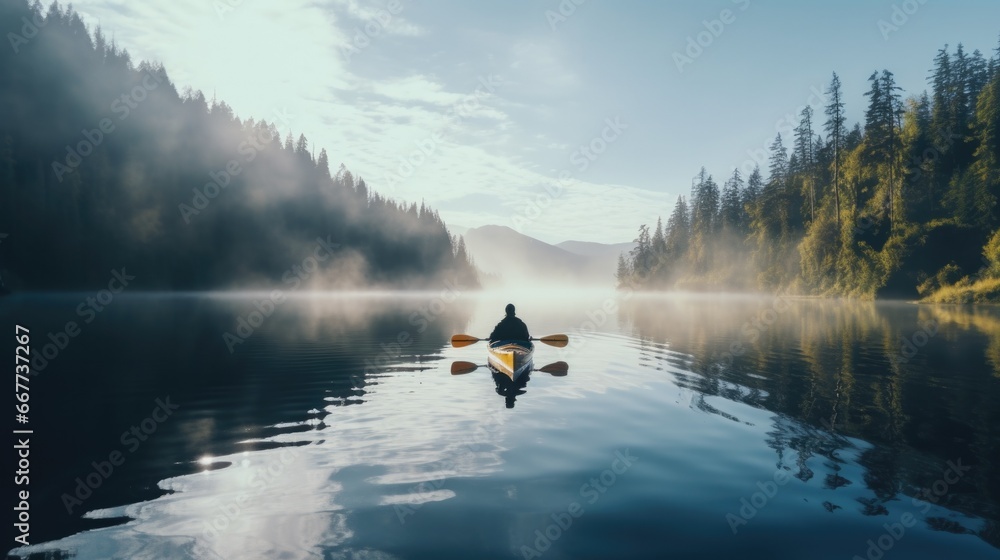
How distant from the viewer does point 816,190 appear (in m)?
98.3

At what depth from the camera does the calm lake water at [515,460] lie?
677cm

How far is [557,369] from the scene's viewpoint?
2072cm

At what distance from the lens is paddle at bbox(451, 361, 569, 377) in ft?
66.7

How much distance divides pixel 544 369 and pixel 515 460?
11098 millimetres

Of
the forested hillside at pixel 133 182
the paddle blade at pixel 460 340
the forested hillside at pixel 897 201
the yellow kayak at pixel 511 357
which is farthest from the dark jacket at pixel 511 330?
the forested hillside at pixel 133 182

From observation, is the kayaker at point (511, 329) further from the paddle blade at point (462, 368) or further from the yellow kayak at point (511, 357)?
the paddle blade at point (462, 368)

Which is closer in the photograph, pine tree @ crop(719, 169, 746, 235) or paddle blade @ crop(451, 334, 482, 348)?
paddle blade @ crop(451, 334, 482, 348)

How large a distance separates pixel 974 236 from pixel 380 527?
85076 millimetres

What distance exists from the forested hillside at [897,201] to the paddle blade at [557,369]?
64722 millimetres

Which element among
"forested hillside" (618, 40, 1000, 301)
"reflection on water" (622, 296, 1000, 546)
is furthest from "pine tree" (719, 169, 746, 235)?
"reflection on water" (622, 296, 1000, 546)

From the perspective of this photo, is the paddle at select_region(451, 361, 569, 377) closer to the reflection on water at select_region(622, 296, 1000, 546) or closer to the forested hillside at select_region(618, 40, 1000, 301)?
the reflection on water at select_region(622, 296, 1000, 546)

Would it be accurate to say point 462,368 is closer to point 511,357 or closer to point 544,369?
point 544,369

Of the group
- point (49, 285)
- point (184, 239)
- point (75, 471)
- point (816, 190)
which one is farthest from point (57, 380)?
point (816, 190)

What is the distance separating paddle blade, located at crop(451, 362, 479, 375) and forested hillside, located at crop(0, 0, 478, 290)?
3616 inches
